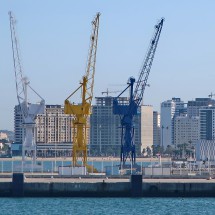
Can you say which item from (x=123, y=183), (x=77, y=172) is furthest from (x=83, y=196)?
(x=77, y=172)

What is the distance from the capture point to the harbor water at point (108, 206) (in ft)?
268

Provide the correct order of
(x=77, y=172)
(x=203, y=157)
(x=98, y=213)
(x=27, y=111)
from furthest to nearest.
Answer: (x=203, y=157) < (x=27, y=111) < (x=77, y=172) < (x=98, y=213)

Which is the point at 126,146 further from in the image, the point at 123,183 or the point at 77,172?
the point at 123,183

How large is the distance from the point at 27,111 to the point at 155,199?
5057 centimetres

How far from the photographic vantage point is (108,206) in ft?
282

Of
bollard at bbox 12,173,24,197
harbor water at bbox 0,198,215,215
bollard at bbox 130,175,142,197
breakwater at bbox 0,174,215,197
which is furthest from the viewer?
breakwater at bbox 0,174,215,197

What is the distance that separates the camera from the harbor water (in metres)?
81.7

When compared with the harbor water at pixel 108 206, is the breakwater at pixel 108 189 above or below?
above

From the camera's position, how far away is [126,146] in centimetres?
14288

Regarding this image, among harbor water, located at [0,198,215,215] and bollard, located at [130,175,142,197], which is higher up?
bollard, located at [130,175,142,197]

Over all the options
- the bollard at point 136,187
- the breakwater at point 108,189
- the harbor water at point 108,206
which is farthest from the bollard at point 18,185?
the bollard at point 136,187

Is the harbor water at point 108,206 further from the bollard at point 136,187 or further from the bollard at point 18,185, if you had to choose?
the bollard at point 18,185

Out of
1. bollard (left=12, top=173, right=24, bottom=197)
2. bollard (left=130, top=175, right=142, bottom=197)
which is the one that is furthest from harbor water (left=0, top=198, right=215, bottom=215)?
bollard (left=12, top=173, right=24, bottom=197)

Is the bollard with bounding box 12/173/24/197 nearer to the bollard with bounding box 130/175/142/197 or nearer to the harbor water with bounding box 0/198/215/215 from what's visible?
the harbor water with bounding box 0/198/215/215
